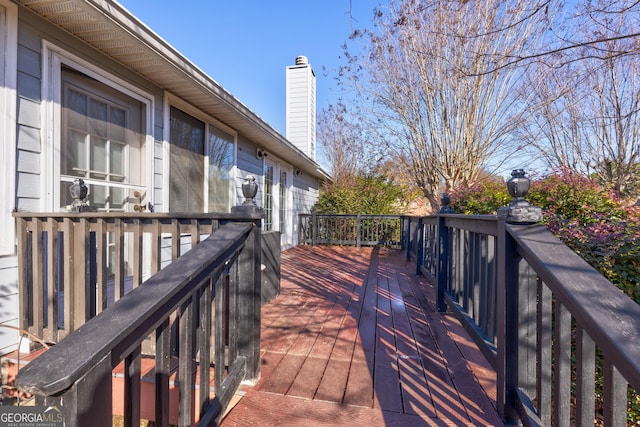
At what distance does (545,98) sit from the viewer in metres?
5.40

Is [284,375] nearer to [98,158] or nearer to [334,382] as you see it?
[334,382]

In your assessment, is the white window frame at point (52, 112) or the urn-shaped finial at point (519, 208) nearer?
the urn-shaped finial at point (519, 208)

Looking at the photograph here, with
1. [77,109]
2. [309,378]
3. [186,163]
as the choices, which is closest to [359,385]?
[309,378]

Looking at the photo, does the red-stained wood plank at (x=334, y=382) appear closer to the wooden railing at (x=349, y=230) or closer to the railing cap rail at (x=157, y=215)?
the railing cap rail at (x=157, y=215)

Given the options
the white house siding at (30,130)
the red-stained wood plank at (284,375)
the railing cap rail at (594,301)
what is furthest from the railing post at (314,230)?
the railing cap rail at (594,301)

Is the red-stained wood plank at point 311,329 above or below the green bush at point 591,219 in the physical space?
below

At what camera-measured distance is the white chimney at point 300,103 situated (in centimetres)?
878

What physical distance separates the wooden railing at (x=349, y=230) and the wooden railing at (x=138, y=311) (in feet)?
18.3

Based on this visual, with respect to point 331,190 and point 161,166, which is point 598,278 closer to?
point 161,166

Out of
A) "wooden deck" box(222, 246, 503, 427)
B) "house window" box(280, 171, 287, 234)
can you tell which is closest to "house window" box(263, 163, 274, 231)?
"house window" box(280, 171, 287, 234)

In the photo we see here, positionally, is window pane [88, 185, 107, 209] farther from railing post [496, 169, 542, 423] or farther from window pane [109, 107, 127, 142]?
railing post [496, 169, 542, 423]

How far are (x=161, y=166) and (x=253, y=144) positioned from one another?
2.30 meters

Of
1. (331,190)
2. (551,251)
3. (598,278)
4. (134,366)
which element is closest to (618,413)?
→ (598,278)

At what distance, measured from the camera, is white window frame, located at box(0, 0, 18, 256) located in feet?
6.35
